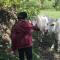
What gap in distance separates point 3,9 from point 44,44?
1.97 meters

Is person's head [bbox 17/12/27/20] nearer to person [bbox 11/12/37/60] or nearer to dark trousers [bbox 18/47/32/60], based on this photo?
person [bbox 11/12/37/60]

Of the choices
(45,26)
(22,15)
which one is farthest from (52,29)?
(22,15)

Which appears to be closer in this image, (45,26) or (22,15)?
(22,15)

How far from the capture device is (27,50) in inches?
320

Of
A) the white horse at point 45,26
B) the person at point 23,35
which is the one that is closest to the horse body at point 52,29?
the white horse at point 45,26

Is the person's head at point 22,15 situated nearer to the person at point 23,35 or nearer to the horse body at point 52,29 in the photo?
the person at point 23,35

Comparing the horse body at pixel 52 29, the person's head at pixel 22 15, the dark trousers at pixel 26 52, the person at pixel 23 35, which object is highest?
the person's head at pixel 22 15

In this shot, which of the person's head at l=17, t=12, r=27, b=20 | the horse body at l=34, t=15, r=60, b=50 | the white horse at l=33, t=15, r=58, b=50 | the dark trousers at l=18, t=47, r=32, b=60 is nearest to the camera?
the person's head at l=17, t=12, r=27, b=20

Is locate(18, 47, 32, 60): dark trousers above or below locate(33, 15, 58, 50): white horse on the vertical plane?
above

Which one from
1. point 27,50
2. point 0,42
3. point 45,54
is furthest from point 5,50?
point 27,50

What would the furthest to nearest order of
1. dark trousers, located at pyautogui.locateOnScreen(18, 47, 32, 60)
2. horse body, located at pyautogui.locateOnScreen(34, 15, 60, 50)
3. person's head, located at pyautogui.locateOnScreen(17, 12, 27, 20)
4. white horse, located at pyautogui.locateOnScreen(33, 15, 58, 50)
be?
1. white horse, located at pyautogui.locateOnScreen(33, 15, 58, 50)
2. horse body, located at pyautogui.locateOnScreen(34, 15, 60, 50)
3. dark trousers, located at pyautogui.locateOnScreen(18, 47, 32, 60)
4. person's head, located at pyautogui.locateOnScreen(17, 12, 27, 20)

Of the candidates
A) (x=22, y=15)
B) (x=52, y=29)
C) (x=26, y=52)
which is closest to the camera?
(x=22, y=15)

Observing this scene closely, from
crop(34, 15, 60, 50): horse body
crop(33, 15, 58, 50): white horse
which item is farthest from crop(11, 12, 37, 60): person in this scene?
crop(33, 15, 58, 50): white horse

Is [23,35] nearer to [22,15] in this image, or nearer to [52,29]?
[22,15]
